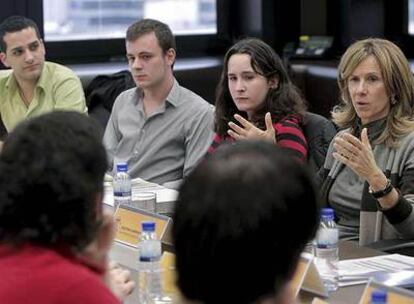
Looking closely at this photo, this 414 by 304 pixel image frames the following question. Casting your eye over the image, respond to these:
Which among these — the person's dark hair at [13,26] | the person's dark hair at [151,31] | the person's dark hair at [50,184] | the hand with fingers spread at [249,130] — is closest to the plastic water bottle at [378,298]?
the person's dark hair at [50,184]

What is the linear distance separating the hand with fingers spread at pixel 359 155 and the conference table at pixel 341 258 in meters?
0.28

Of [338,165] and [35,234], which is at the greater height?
[35,234]

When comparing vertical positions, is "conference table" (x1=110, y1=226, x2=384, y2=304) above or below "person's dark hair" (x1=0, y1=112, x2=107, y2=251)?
below

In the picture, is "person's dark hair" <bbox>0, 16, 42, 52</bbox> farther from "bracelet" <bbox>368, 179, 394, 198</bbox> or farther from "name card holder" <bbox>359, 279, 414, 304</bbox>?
"name card holder" <bbox>359, 279, 414, 304</bbox>

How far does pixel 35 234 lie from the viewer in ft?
5.38

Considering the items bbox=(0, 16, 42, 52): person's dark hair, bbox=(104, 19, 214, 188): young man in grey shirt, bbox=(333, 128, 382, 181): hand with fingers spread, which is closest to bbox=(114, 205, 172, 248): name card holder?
bbox=(333, 128, 382, 181): hand with fingers spread

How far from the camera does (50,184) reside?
5.33 ft

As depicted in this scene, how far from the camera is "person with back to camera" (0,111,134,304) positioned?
1631 millimetres

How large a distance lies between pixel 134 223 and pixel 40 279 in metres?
1.42

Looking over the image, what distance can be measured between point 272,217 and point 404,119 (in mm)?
2318

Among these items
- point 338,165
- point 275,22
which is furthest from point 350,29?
point 338,165

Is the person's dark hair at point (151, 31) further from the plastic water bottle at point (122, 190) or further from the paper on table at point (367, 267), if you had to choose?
the paper on table at point (367, 267)

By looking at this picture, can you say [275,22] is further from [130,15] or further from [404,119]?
[404,119]

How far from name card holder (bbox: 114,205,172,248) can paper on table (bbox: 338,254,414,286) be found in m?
0.55
